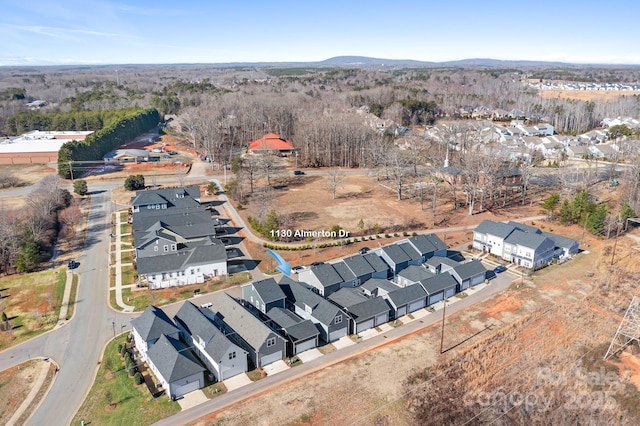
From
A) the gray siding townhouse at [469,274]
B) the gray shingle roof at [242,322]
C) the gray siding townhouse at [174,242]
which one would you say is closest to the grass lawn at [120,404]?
the gray shingle roof at [242,322]

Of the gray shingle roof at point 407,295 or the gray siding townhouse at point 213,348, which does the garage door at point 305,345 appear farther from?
the gray shingle roof at point 407,295

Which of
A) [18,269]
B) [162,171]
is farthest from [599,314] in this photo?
[162,171]

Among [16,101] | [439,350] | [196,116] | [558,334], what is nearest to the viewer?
[439,350]

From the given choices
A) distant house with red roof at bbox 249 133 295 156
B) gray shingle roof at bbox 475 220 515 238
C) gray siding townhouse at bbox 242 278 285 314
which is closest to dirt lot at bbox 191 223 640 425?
gray siding townhouse at bbox 242 278 285 314

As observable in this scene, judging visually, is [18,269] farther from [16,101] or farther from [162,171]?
[16,101]

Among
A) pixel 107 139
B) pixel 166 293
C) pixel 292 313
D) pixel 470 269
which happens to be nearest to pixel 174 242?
pixel 166 293

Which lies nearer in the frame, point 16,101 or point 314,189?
point 314,189

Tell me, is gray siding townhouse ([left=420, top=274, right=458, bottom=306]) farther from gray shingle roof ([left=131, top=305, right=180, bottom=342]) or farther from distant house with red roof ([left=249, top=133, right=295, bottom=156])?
distant house with red roof ([left=249, top=133, right=295, bottom=156])
